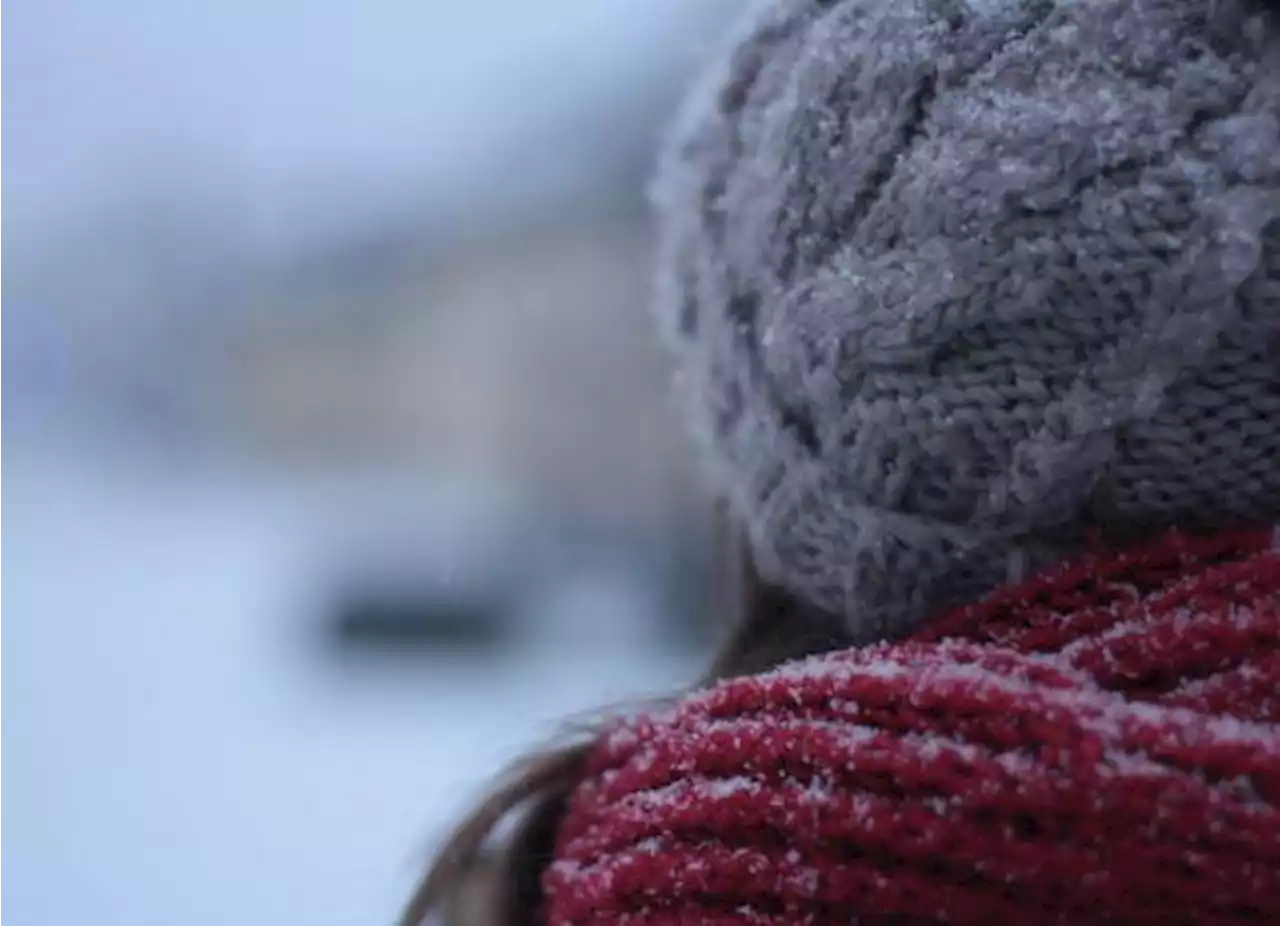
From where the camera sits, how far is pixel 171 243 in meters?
2.46

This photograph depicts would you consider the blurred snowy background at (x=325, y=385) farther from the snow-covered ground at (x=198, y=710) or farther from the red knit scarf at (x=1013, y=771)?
the red knit scarf at (x=1013, y=771)

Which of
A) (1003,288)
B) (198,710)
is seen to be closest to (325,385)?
(198,710)

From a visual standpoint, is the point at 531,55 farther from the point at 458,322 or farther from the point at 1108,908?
the point at 1108,908

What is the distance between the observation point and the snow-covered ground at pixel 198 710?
5.56 feet

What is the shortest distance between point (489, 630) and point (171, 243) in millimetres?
858

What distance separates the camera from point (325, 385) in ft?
8.10

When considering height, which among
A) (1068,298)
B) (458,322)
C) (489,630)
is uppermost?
(1068,298)

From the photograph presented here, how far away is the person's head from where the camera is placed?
440 millimetres

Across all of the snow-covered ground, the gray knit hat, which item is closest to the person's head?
the gray knit hat

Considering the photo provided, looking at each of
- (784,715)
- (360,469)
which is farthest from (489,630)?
(784,715)

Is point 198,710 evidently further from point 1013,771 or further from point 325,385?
point 1013,771

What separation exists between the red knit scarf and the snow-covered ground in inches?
38.8

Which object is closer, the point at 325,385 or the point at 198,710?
the point at 198,710

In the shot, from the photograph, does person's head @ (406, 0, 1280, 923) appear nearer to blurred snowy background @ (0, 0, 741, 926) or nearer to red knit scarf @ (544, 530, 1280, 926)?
red knit scarf @ (544, 530, 1280, 926)
